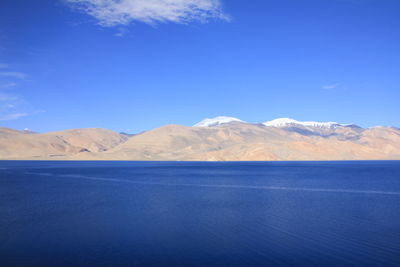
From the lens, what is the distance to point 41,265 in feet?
57.8

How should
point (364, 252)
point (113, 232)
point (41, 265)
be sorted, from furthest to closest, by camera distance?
point (113, 232)
point (364, 252)
point (41, 265)

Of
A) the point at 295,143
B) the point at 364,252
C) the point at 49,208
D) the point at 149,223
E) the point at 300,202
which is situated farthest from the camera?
the point at 295,143

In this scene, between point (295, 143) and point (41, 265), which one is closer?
point (41, 265)

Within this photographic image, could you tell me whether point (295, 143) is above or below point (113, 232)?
above

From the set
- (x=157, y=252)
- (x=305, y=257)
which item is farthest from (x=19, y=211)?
(x=305, y=257)

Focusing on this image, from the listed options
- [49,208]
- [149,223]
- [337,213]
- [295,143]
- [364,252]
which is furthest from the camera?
[295,143]

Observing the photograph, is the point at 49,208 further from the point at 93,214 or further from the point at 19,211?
the point at 93,214

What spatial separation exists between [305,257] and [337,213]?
13.8 meters

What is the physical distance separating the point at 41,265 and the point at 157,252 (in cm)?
605

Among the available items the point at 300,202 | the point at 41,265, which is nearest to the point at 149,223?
the point at 41,265

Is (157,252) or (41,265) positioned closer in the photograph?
(41,265)

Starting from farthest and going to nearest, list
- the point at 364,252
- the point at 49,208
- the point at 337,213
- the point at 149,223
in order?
the point at 49,208 < the point at 337,213 < the point at 149,223 < the point at 364,252

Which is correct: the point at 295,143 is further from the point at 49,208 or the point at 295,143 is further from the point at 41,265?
the point at 41,265

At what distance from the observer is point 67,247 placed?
68.1ft
